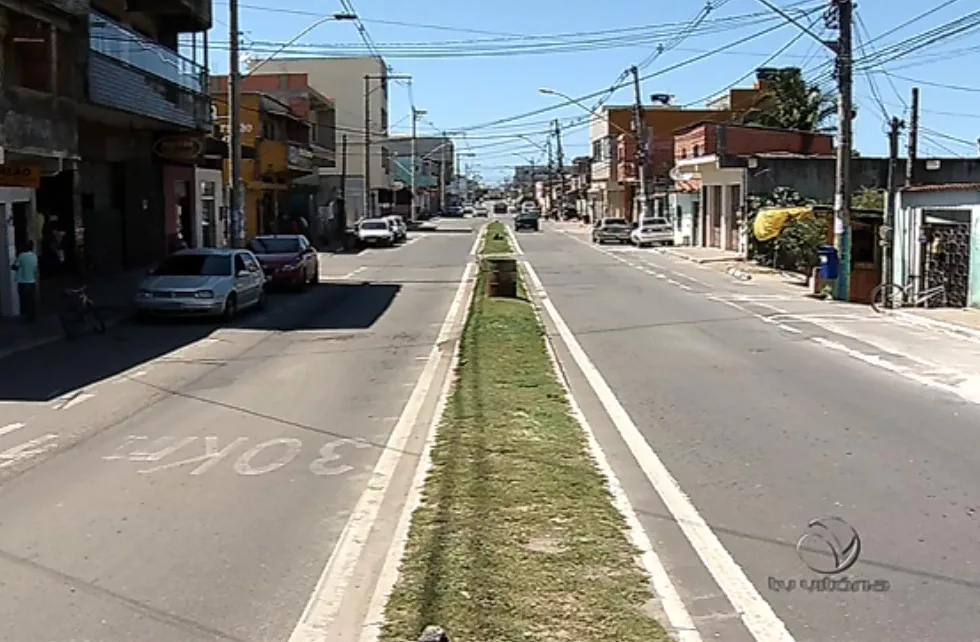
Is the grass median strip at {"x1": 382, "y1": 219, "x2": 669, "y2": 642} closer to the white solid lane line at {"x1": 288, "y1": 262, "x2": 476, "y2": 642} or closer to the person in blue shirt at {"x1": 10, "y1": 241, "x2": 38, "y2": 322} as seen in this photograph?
the white solid lane line at {"x1": 288, "y1": 262, "x2": 476, "y2": 642}

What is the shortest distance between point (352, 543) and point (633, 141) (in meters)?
84.4

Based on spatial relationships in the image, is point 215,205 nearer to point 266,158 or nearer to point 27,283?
point 266,158

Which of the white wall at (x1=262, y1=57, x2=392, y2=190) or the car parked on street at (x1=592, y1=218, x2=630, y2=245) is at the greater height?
the white wall at (x1=262, y1=57, x2=392, y2=190)

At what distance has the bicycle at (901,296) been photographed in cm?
2867

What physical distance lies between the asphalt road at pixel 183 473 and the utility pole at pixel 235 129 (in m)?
12.0

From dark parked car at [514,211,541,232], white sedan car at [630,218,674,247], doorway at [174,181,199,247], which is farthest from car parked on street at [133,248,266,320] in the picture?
dark parked car at [514,211,541,232]

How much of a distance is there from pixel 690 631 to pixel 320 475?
480cm

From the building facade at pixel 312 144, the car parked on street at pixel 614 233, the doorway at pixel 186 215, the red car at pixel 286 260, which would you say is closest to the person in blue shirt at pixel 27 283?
the red car at pixel 286 260

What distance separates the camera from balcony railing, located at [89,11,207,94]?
2728 centimetres

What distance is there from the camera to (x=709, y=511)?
28.7 feet

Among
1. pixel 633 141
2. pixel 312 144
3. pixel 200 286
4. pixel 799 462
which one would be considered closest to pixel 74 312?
pixel 200 286

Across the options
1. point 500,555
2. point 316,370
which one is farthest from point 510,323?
point 500,555

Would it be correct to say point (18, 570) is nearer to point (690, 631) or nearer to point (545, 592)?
point (545, 592)

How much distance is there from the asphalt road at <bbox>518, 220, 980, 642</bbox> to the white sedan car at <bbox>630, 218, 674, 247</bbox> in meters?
43.1
